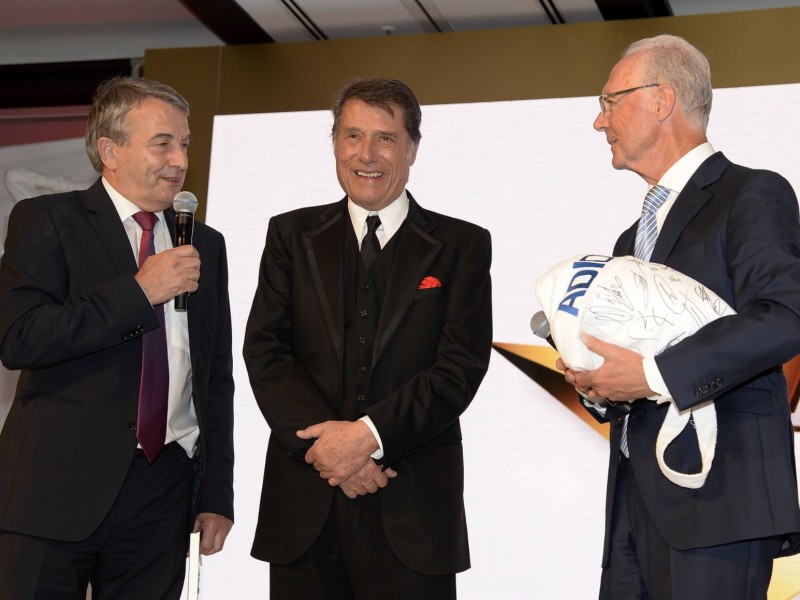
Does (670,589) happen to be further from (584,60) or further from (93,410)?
(584,60)

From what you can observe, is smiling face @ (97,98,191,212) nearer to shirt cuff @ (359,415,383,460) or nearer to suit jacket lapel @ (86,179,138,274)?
suit jacket lapel @ (86,179,138,274)

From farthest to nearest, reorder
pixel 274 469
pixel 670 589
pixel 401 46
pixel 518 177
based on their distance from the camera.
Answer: pixel 401 46, pixel 518 177, pixel 274 469, pixel 670 589

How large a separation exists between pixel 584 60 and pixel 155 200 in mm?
2540

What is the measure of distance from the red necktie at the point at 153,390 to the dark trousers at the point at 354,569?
50cm

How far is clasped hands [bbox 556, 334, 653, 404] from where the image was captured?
229 centimetres

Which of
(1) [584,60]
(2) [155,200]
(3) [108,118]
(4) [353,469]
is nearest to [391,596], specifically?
(4) [353,469]

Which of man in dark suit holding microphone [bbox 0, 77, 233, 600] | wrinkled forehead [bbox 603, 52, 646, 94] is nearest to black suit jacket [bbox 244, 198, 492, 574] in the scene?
man in dark suit holding microphone [bbox 0, 77, 233, 600]

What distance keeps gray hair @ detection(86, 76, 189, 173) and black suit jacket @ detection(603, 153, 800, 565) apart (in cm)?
160

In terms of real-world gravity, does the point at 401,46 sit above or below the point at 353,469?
above

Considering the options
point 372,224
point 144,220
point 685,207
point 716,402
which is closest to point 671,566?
point 716,402

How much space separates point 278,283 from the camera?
316cm

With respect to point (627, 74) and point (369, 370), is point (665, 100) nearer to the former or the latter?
point (627, 74)

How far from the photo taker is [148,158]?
3096 millimetres

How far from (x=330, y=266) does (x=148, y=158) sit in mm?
623
